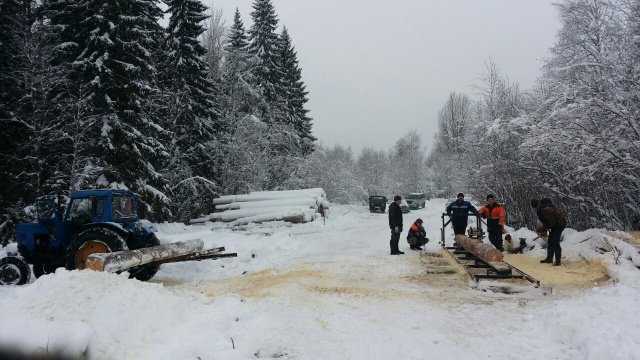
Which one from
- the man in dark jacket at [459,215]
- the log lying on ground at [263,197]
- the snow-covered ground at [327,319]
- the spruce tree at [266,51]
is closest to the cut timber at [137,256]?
the snow-covered ground at [327,319]

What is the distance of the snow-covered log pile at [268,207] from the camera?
21.9 metres

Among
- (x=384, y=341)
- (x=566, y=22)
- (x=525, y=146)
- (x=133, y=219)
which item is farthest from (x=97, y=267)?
(x=566, y=22)

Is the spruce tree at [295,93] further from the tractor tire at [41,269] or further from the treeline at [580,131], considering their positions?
the tractor tire at [41,269]

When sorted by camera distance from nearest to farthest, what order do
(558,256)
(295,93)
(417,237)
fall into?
(558,256), (417,237), (295,93)

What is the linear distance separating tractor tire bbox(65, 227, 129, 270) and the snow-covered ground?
1352mm

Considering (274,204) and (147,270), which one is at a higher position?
(274,204)

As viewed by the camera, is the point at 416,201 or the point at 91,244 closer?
the point at 91,244

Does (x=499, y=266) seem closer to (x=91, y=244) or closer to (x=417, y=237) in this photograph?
(x=417, y=237)

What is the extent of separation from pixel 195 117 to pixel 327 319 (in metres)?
19.1

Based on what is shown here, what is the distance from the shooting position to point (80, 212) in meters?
10.3

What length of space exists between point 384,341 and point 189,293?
376 centimetres

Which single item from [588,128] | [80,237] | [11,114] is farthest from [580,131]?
[11,114]

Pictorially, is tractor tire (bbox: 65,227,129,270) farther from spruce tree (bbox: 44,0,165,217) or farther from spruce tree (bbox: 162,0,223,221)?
spruce tree (bbox: 162,0,223,221)

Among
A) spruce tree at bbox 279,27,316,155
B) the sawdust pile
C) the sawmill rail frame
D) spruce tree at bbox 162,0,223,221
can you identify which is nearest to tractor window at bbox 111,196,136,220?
the sawmill rail frame
